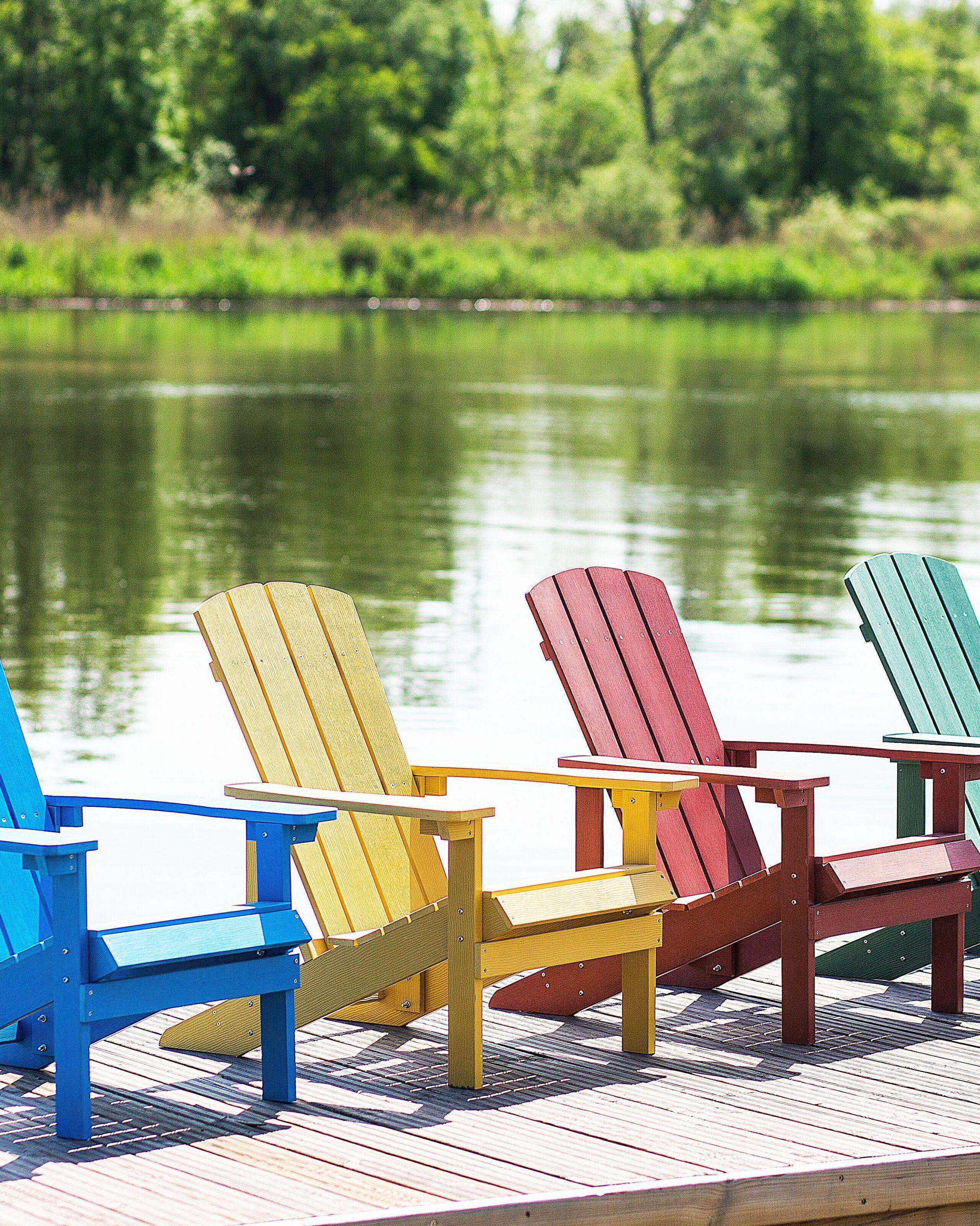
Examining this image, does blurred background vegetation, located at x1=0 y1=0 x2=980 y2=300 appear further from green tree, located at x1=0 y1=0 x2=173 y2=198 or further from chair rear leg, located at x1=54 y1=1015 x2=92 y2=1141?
chair rear leg, located at x1=54 y1=1015 x2=92 y2=1141

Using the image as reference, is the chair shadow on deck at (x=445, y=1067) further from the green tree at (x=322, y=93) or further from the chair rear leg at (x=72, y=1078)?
the green tree at (x=322, y=93)

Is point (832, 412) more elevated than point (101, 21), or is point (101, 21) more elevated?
point (101, 21)

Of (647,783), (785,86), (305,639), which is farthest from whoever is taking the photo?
(785,86)

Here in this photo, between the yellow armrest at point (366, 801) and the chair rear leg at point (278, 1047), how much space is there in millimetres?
361

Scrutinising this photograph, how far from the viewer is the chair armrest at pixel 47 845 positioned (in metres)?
3.37

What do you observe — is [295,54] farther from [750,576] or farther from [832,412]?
[750,576]

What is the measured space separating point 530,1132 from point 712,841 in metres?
1.30

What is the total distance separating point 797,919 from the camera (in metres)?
4.19

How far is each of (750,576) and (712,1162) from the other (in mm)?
9210

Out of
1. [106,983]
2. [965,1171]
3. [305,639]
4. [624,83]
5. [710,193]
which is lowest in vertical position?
[965,1171]

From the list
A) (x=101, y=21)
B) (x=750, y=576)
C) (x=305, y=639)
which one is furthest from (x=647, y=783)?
(x=101, y=21)

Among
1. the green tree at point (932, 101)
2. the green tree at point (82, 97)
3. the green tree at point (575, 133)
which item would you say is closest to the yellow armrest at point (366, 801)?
the green tree at point (82, 97)

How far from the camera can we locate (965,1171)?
3.40 metres

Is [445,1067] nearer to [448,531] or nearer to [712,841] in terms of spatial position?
[712,841]
